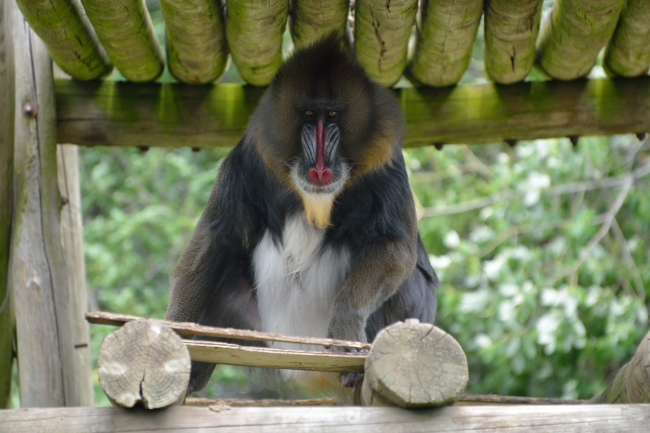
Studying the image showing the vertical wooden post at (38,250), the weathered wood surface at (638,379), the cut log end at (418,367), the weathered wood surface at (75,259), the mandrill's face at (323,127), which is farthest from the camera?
the weathered wood surface at (75,259)

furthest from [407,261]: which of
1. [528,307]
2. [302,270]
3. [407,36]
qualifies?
[528,307]

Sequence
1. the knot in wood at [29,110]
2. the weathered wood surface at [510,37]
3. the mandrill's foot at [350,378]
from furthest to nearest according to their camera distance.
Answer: the knot in wood at [29,110]
the weathered wood surface at [510,37]
the mandrill's foot at [350,378]

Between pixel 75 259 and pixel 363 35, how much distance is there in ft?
6.07

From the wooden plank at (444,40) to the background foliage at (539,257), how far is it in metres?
2.54

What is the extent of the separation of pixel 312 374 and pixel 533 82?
1897 millimetres

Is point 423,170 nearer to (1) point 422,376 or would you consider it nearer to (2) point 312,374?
(2) point 312,374

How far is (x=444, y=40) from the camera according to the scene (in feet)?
12.3

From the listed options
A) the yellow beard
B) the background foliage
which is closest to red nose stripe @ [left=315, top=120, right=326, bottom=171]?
the yellow beard

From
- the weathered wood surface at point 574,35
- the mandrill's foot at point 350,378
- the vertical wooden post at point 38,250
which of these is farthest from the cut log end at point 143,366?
the weathered wood surface at point 574,35

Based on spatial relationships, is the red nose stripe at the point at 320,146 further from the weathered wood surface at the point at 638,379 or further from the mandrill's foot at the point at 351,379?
the weathered wood surface at the point at 638,379

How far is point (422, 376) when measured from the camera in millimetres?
2227

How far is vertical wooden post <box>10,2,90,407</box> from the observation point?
12.4 feet

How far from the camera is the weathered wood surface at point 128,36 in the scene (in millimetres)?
3344

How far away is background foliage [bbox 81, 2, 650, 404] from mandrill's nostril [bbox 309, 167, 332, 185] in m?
3.34
